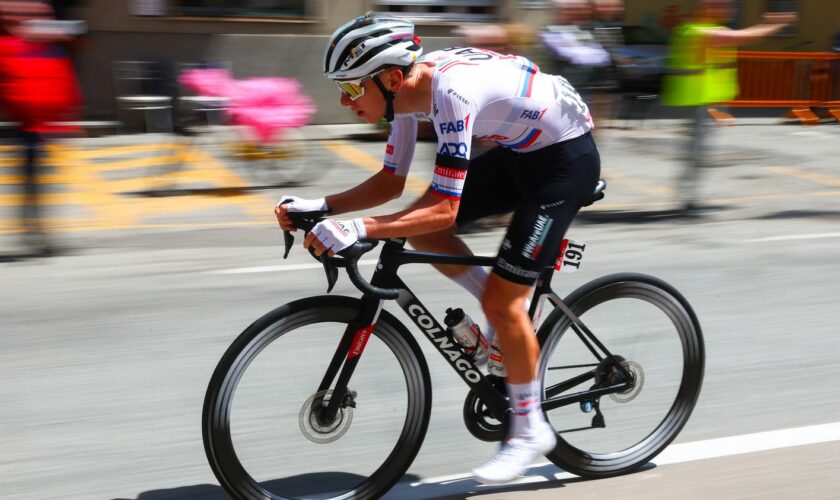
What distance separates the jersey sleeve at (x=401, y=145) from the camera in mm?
3416

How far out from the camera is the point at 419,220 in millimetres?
3146

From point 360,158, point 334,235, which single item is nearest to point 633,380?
point 334,235

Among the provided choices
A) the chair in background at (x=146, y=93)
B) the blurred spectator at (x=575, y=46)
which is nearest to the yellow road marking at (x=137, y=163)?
the chair in background at (x=146, y=93)

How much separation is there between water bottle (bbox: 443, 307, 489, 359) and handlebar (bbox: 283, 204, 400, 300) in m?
0.29

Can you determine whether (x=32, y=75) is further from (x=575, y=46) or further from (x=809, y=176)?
(x=809, y=176)

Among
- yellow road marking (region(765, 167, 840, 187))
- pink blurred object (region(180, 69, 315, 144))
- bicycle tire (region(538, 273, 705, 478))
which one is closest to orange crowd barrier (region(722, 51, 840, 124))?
yellow road marking (region(765, 167, 840, 187))

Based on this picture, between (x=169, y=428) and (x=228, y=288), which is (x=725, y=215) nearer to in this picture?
(x=228, y=288)

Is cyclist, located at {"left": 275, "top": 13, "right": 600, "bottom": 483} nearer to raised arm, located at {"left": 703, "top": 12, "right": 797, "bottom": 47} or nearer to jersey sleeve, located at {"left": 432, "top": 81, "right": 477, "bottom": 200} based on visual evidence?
jersey sleeve, located at {"left": 432, "top": 81, "right": 477, "bottom": 200}

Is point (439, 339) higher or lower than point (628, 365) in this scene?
higher

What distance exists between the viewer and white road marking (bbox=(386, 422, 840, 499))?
370cm

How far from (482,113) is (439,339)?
0.83m

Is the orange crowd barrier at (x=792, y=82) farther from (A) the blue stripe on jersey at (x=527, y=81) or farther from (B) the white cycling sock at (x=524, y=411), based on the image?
(B) the white cycling sock at (x=524, y=411)

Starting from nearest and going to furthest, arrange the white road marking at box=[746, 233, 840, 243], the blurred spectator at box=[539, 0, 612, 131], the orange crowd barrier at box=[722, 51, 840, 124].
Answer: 1. the white road marking at box=[746, 233, 840, 243]
2. the blurred spectator at box=[539, 0, 612, 131]
3. the orange crowd barrier at box=[722, 51, 840, 124]

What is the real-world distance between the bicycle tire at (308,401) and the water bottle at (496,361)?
277 mm
